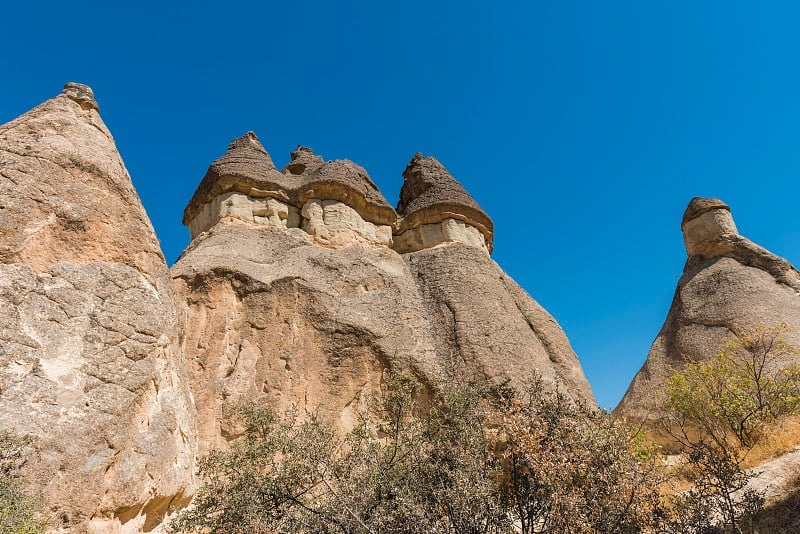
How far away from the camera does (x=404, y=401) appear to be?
11758 millimetres

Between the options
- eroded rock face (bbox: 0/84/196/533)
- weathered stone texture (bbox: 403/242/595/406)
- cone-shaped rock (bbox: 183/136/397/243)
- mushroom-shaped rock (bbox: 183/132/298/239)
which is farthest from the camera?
cone-shaped rock (bbox: 183/136/397/243)

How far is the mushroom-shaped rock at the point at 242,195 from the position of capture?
64.0 feet

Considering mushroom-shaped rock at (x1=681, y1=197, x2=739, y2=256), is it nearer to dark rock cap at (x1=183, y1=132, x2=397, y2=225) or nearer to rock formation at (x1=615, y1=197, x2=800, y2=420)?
rock formation at (x1=615, y1=197, x2=800, y2=420)

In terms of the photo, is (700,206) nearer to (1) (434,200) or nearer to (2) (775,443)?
(1) (434,200)

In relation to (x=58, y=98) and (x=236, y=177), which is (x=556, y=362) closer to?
(x=236, y=177)

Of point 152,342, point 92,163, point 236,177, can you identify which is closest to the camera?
point 152,342

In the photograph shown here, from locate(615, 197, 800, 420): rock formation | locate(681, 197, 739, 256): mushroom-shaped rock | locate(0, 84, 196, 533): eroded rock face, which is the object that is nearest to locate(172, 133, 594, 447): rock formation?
locate(0, 84, 196, 533): eroded rock face

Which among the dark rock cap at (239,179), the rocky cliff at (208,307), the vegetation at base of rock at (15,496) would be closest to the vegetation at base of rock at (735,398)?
the rocky cliff at (208,307)

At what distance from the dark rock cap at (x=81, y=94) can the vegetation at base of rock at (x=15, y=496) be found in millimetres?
9533

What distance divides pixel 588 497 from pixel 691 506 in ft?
Answer: 7.74

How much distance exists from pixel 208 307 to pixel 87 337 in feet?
19.5

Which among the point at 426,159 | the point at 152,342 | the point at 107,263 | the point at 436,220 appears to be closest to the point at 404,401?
the point at 152,342

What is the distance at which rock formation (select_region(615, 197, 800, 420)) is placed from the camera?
19859 millimetres

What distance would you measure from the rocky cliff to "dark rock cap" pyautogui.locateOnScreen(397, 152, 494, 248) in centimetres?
10
